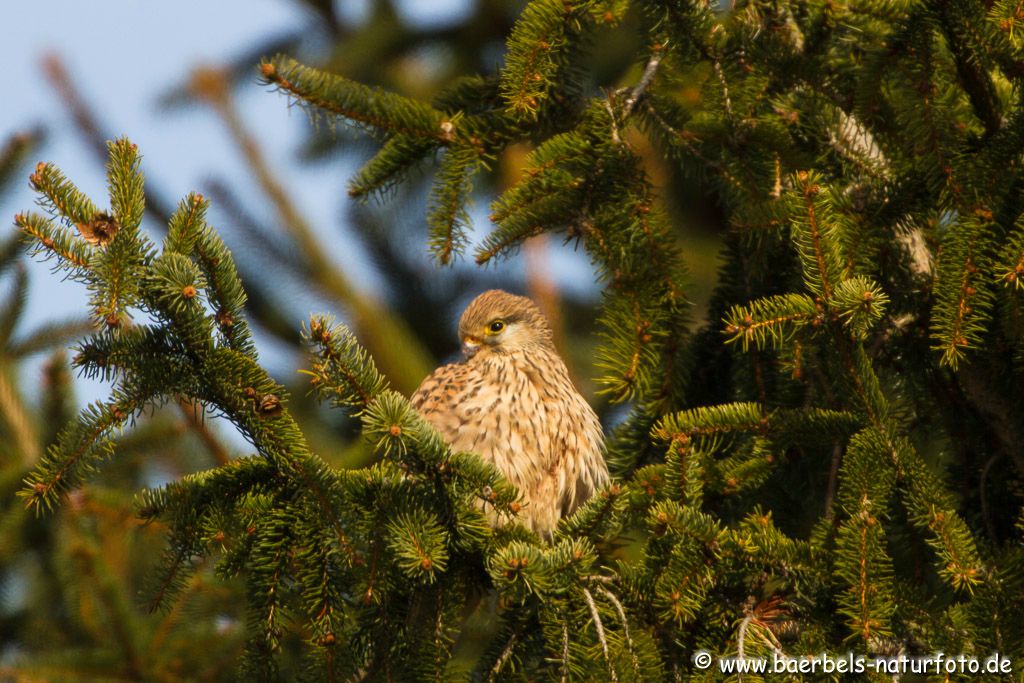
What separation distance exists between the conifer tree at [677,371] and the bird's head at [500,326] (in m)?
0.74

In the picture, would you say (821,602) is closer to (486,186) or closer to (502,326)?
(502,326)

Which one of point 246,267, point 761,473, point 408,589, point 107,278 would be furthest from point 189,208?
point 246,267

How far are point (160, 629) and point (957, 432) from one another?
331 cm

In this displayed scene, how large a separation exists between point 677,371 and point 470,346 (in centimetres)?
117

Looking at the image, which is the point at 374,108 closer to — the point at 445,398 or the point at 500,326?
the point at 445,398

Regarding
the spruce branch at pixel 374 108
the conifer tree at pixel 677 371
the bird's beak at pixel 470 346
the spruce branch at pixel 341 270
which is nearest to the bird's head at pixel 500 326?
the bird's beak at pixel 470 346

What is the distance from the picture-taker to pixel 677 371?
145 inches

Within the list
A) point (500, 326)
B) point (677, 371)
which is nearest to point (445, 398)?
point (500, 326)

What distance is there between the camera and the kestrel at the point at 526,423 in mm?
3930

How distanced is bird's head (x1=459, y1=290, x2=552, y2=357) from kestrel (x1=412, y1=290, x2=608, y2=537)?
0.04m

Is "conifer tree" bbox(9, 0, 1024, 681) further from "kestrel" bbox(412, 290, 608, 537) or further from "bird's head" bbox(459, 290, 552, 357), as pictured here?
"bird's head" bbox(459, 290, 552, 357)

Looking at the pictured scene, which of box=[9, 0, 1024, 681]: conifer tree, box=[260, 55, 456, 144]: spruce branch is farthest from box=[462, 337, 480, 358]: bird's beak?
box=[260, 55, 456, 144]: spruce branch

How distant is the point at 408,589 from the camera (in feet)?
9.59

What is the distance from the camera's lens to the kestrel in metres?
3.93
